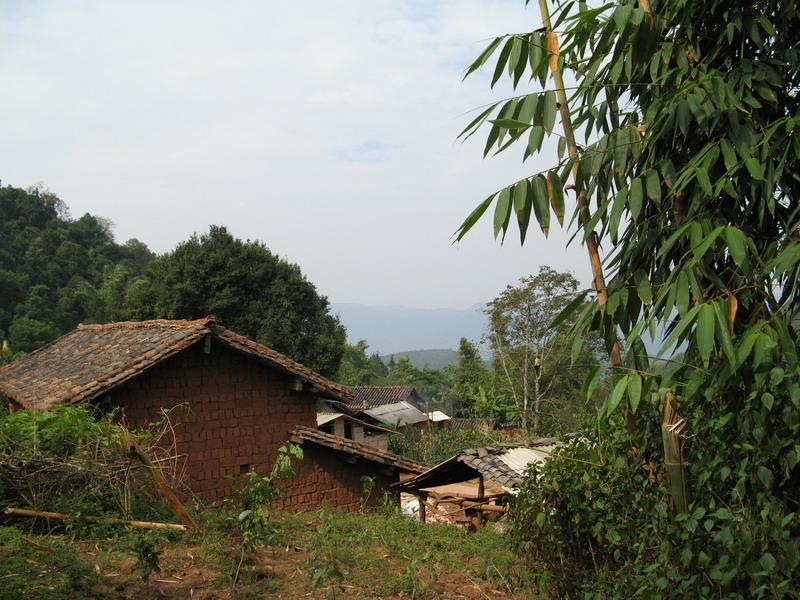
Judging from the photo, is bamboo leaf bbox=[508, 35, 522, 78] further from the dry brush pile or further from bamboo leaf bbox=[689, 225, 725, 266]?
the dry brush pile

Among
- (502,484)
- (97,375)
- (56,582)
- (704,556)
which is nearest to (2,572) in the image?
(56,582)

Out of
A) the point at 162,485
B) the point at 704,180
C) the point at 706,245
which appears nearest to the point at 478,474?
the point at 162,485

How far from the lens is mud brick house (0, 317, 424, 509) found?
1172 centimetres

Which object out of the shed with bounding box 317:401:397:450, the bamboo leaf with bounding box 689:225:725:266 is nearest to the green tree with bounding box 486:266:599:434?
the shed with bounding box 317:401:397:450

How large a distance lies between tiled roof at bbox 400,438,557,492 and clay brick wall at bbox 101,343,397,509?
5.71 ft

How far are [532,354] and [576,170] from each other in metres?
28.1

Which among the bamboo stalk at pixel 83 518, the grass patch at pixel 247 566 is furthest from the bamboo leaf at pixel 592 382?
the bamboo stalk at pixel 83 518

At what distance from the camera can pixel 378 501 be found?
13961mm

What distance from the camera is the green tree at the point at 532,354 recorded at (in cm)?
2948

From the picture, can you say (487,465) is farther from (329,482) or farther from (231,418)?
(231,418)

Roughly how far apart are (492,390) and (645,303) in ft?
112

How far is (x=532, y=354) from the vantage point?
30922mm

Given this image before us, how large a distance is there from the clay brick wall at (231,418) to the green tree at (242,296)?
18.5 m

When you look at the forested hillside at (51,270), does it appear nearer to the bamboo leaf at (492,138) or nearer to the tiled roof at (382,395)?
the tiled roof at (382,395)
